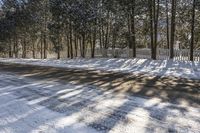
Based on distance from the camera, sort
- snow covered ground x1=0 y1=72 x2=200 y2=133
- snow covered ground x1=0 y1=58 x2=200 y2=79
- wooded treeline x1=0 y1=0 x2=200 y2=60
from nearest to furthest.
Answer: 1. snow covered ground x1=0 y1=72 x2=200 y2=133
2. snow covered ground x1=0 y1=58 x2=200 y2=79
3. wooded treeline x1=0 y1=0 x2=200 y2=60

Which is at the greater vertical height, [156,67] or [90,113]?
[156,67]

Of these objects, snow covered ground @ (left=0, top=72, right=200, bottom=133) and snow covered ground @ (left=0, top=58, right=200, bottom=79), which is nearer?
snow covered ground @ (left=0, top=72, right=200, bottom=133)

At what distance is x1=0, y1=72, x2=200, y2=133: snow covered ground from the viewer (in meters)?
5.13

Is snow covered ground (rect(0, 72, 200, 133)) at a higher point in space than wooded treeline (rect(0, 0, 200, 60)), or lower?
lower

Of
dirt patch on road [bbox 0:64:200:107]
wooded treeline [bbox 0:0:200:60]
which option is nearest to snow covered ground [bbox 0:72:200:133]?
dirt patch on road [bbox 0:64:200:107]

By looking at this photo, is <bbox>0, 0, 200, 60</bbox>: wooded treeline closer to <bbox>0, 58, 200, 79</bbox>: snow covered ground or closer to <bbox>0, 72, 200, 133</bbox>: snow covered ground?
<bbox>0, 58, 200, 79</bbox>: snow covered ground

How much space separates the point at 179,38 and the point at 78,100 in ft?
111

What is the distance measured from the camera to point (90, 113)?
600 centimetres

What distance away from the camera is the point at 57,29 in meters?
32.6

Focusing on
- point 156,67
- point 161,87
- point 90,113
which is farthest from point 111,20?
point 90,113

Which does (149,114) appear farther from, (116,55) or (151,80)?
(116,55)

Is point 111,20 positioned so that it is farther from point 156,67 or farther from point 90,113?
point 90,113

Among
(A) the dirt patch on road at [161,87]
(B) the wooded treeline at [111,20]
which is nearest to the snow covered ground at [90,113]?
(A) the dirt patch on road at [161,87]

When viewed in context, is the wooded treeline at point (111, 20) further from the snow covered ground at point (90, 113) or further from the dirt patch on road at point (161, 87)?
the snow covered ground at point (90, 113)
